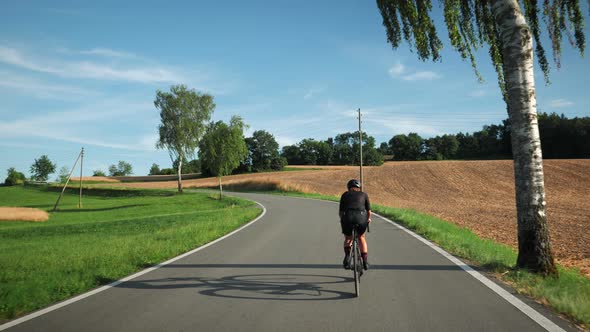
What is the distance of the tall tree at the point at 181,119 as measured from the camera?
53.4 metres

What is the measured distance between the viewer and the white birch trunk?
259 inches

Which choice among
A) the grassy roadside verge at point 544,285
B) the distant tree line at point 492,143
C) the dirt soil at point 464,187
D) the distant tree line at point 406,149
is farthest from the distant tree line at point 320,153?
the grassy roadside verge at point 544,285

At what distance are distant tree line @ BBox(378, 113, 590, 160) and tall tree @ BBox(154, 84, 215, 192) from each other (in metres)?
61.5

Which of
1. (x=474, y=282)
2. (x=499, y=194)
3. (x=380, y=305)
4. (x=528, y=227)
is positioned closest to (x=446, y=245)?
(x=528, y=227)

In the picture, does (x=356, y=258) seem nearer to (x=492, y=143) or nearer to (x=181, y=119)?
(x=181, y=119)

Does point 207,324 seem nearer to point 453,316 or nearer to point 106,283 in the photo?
point 453,316

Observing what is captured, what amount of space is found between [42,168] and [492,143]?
135963 millimetres

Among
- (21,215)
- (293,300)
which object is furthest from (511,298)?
(21,215)

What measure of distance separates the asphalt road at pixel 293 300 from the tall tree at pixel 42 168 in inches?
5707

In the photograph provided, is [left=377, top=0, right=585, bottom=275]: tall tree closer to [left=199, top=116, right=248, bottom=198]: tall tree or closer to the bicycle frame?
the bicycle frame

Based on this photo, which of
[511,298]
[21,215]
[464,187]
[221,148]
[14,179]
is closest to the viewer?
[511,298]

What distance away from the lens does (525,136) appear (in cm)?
670

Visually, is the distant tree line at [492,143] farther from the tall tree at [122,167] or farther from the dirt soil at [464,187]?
the tall tree at [122,167]

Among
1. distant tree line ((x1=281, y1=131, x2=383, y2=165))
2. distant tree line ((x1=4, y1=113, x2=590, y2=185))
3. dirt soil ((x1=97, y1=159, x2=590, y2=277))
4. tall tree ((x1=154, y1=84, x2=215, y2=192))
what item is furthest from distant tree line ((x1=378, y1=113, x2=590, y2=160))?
tall tree ((x1=154, y1=84, x2=215, y2=192))
